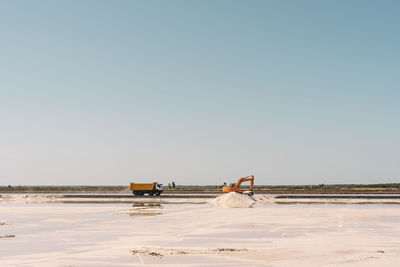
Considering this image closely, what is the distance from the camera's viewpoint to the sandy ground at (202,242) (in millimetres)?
14672

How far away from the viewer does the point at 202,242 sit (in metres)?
18.9

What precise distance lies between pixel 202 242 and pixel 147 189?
189ft

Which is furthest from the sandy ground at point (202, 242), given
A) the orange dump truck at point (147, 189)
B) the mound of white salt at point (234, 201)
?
the orange dump truck at point (147, 189)

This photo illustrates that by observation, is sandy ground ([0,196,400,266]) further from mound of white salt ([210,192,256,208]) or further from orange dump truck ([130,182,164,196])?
orange dump truck ([130,182,164,196])

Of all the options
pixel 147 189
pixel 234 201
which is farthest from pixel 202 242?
pixel 147 189

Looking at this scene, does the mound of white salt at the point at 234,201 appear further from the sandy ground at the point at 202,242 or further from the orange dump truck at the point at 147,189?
the orange dump truck at the point at 147,189

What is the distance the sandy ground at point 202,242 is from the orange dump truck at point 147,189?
46.8m

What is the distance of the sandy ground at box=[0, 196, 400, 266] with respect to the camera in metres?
14.7

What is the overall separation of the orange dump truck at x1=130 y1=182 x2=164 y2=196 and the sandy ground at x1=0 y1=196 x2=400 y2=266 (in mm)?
46751

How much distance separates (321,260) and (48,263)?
381 inches

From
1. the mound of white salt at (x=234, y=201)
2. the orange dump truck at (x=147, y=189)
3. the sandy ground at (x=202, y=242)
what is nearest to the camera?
the sandy ground at (x=202, y=242)

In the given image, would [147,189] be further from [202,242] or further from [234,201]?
[202,242]

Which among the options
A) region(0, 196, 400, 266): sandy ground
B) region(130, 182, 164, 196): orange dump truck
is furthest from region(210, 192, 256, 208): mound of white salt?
region(130, 182, 164, 196): orange dump truck

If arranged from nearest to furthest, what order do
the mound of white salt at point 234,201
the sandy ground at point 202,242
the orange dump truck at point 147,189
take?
the sandy ground at point 202,242
the mound of white salt at point 234,201
the orange dump truck at point 147,189
